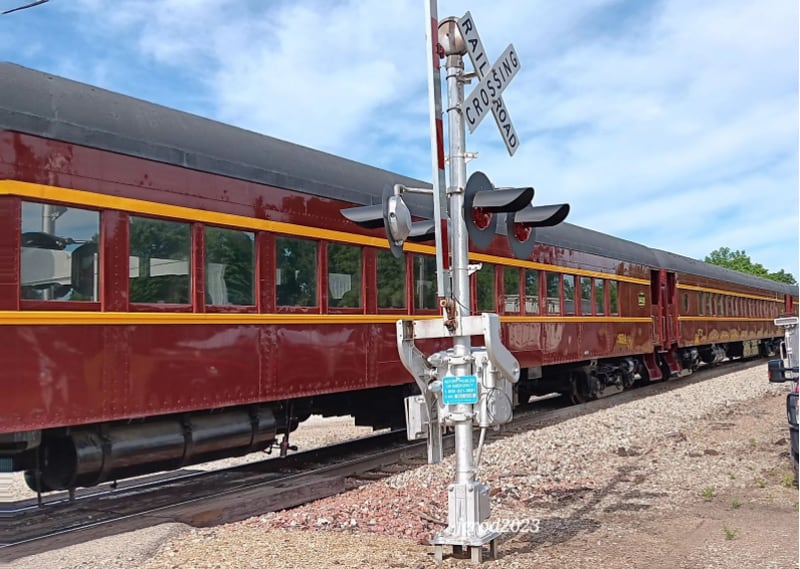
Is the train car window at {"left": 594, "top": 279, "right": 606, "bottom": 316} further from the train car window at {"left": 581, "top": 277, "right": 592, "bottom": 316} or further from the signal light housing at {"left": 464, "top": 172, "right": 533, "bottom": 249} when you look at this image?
the signal light housing at {"left": 464, "top": 172, "right": 533, "bottom": 249}

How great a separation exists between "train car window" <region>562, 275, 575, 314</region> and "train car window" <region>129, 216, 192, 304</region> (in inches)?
319

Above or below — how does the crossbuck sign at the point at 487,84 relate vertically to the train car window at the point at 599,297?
above

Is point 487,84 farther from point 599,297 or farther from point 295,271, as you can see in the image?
point 599,297

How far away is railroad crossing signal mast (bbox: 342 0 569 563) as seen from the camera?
16.3 feet

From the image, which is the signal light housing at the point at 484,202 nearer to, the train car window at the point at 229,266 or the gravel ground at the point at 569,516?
the gravel ground at the point at 569,516

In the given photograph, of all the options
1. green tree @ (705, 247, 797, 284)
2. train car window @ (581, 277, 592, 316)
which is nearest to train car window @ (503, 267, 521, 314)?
train car window @ (581, 277, 592, 316)

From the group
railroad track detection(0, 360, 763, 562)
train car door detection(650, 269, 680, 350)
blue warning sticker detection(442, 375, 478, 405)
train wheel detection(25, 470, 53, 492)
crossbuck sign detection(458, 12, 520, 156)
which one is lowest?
railroad track detection(0, 360, 763, 562)

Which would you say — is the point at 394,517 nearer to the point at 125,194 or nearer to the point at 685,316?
the point at 125,194

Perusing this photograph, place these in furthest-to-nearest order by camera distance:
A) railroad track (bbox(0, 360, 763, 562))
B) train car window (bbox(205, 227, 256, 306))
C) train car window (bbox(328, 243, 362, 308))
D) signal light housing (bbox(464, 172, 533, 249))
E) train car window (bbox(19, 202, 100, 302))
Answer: train car window (bbox(328, 243, 362, 308)) → train car window (bbox(205, 227, 256, 306)) → railroad track (bbox(0, 360, 763, 562)) → train car window (bbox(19, 202, 100, 302)) → signal light housing (bbox(464, 172, 533, 249))

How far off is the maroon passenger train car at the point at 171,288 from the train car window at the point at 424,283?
29 mm

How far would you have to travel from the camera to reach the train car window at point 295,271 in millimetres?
7629


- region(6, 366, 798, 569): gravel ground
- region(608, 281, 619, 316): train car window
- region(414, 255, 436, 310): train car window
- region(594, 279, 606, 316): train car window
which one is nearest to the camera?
region(6, 366, 798, 569): gravel ground

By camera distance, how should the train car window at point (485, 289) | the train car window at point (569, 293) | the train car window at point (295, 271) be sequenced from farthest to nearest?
1. the train car window at point (569, 293)
2. the train car window at point (485, 289)
3. the train car window at point (295, 271)

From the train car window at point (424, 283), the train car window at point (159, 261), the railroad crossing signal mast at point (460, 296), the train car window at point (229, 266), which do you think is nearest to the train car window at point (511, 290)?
the train car window at point (424, 283)
